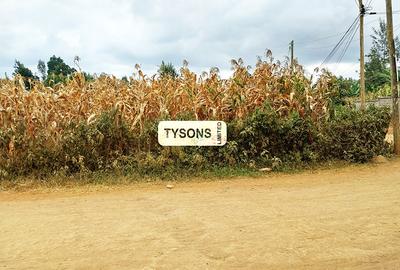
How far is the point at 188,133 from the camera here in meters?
9.02

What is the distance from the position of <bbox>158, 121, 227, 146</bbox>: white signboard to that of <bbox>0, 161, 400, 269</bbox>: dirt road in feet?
4.28

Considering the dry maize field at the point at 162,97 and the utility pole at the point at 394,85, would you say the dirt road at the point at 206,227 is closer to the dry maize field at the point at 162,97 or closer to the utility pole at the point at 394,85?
the dry maize field at the point at 162,97

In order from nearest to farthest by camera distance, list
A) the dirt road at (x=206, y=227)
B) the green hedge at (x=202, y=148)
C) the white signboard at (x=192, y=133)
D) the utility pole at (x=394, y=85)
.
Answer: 1. the dirt road at (x=206, y=227)
2. the green hedge at (x=202, y=148)
3. the white signboard at (x=192, y=133)
4. the utility pole at (x=394, y=85)

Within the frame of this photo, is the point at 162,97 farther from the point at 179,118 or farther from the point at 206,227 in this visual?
the point at 206,227

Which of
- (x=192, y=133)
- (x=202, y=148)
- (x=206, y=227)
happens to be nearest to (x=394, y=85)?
(x=202, y=148)

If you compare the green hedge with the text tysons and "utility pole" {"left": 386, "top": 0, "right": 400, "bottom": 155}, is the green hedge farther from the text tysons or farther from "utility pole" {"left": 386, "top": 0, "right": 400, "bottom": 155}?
"utility pole" {"left": 386, "top": 0, "right": 400, "bottom": 155}

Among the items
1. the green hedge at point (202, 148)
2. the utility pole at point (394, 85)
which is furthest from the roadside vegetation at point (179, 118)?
the utility pole at point (394, 85)

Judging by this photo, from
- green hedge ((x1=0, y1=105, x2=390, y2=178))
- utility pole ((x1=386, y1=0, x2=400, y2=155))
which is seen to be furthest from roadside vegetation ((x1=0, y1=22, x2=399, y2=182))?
utility pole ((x1=386, y1=0, x2=400, y2=155))

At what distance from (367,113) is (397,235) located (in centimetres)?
629

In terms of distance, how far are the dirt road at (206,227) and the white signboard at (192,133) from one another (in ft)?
4.28

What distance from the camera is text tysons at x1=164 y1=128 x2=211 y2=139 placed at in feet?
29.3

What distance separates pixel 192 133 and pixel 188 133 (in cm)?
8

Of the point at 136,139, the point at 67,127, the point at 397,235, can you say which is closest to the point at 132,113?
the point at 136,139

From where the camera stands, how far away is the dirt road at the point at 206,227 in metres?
4.06
